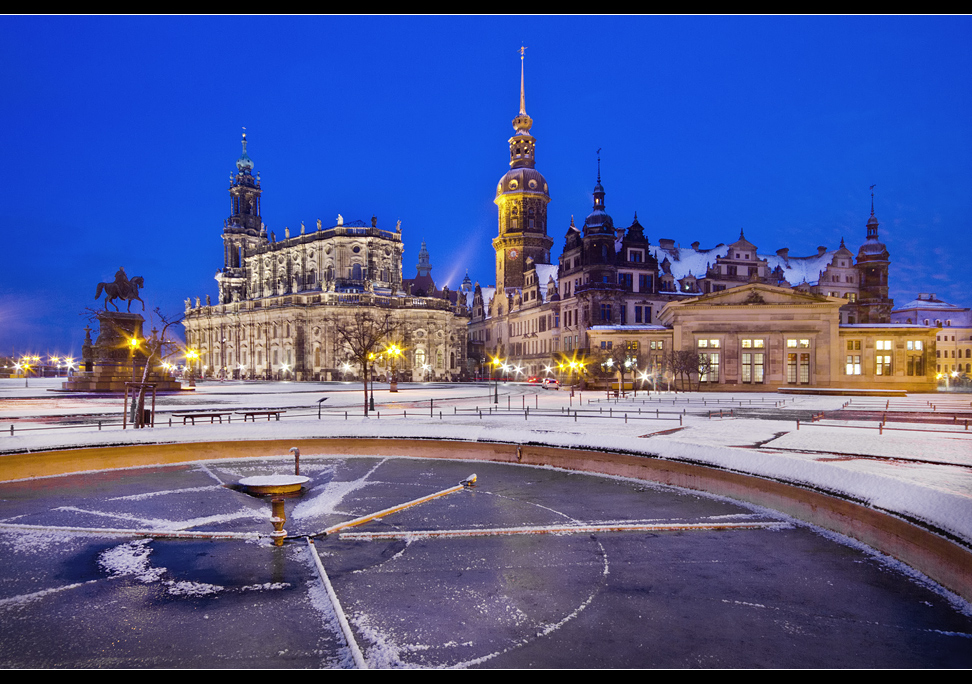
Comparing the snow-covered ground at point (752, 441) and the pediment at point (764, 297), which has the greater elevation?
the pediment at point (764, 297)

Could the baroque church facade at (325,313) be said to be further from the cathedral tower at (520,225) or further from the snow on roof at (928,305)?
the snow on roof at (928,305)

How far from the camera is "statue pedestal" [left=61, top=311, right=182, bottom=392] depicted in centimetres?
5188

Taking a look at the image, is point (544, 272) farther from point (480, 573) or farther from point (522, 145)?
point (480, 573)

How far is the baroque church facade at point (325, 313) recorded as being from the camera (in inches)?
3937

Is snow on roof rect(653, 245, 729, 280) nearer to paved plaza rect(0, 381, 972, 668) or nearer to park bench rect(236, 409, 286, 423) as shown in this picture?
park bench rect(236, 409, 286, 423)

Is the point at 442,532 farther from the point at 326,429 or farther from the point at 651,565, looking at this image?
the point at 326,429

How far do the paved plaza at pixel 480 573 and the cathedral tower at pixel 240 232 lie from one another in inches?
4835

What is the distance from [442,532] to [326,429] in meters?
10.2

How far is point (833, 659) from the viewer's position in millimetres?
6199

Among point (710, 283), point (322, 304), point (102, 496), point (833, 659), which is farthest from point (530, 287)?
point (833, 659)

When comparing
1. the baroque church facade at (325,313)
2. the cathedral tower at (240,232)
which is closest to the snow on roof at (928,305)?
the baroque church facade at (325,313)

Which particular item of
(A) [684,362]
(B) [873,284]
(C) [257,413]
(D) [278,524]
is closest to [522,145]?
(B) [873,284]

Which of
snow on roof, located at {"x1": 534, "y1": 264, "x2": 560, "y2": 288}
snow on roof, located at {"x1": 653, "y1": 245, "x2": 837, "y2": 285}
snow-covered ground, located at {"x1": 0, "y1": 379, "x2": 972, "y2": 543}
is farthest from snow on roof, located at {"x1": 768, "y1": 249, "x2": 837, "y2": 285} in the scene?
snow-covered ground, located at {"x1": 0, "y1": 379, "x2": 972, "y2": 543}

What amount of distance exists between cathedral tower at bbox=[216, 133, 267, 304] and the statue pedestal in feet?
243
